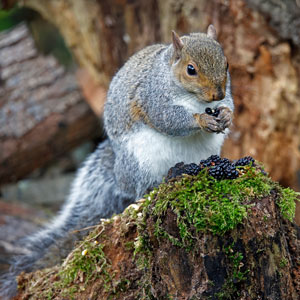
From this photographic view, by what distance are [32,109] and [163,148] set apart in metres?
2.59

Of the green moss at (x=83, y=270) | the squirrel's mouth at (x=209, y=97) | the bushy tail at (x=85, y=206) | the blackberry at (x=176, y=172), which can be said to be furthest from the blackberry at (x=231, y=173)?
the bushy tail at (x=85, y=206)

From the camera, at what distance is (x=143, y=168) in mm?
2732

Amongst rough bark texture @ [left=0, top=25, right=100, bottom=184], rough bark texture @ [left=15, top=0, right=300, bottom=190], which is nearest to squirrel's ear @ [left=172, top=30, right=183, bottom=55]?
rough bark texture @ [left=15, top=0, right=300, bottom=190]

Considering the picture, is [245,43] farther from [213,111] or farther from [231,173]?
[231,173]

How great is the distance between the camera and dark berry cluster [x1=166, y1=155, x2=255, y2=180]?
2.08m

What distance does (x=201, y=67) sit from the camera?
91.7 inches

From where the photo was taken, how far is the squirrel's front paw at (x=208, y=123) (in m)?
2.36

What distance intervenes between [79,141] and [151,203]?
339cm

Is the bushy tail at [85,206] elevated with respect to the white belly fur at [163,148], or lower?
lower

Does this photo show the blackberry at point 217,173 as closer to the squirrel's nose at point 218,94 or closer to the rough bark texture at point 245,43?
the squirrel's nose at point 218,94

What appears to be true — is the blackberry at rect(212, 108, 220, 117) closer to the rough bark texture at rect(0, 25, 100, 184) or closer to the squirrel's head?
the squirrel's head

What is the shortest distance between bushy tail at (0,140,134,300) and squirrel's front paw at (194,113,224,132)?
77cm

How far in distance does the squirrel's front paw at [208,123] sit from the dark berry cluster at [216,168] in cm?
21

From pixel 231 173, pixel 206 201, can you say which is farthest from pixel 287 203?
pixel 206 201
